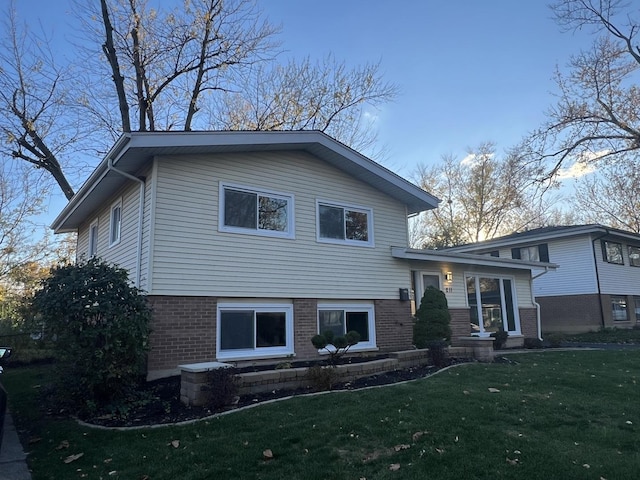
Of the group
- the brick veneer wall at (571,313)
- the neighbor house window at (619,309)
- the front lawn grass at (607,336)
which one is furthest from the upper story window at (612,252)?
the front lawn grass at (607,336)

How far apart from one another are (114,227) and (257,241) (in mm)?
3985

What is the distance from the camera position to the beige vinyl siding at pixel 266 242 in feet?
30.1

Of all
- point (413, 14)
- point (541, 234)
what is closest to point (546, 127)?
point (541, 234)

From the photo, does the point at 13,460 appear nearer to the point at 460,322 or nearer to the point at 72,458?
the point at 72,458

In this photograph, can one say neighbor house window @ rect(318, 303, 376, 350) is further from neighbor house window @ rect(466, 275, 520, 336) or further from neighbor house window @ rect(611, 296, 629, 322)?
neighbor house window @ rect(611, 296, 629, 322)

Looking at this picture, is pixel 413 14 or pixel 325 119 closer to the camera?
pixel 413 14

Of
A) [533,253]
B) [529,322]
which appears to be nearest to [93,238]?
[529,322]

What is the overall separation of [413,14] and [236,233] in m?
8.63

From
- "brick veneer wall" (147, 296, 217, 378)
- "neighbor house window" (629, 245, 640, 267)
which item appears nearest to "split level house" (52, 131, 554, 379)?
"brick veneer wall" (147, 296, 217, 378)

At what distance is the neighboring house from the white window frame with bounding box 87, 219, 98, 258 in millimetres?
18223

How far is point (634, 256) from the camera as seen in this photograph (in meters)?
24.4

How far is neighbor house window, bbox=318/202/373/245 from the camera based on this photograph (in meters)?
11.6

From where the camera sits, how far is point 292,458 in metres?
4.53

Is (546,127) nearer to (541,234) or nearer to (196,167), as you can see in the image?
(541,234)
